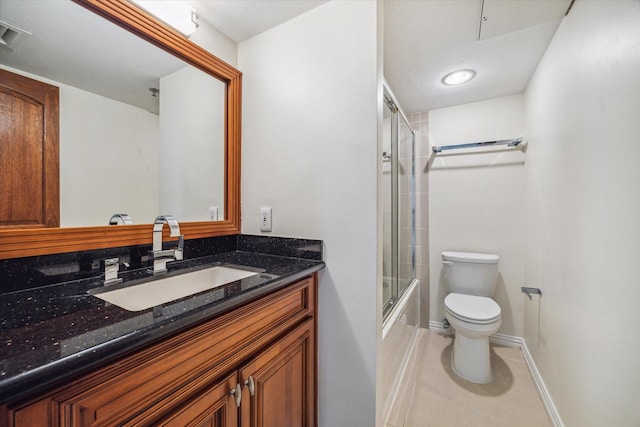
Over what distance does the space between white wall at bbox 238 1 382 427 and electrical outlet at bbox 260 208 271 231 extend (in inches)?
2.0

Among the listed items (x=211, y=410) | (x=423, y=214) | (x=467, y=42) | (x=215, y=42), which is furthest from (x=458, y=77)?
(x=211, y=410)

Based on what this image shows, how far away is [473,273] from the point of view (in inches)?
82.4

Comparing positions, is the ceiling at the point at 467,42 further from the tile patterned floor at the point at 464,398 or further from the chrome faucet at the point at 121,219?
the tile patterned floor at the point at 464,398

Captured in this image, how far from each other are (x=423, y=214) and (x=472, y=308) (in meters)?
0.93

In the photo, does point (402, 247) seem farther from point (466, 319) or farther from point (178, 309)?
point (178, 309)

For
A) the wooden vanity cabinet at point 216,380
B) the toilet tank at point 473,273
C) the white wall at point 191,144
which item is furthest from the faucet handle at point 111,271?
the toilet tank at point 473,273

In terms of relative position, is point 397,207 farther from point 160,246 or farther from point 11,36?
point 11,36

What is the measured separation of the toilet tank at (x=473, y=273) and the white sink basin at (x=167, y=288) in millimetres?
1815

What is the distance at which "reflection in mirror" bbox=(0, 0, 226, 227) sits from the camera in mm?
874

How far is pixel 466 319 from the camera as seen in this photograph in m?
1.69

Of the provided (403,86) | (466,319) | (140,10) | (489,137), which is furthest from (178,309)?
(489,137)

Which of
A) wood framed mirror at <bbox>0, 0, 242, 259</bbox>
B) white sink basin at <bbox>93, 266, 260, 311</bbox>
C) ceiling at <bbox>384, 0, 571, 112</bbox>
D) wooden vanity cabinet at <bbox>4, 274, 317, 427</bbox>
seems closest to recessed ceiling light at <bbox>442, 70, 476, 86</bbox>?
ceiling at <bbox>384, 0, 571, 112</bbox>

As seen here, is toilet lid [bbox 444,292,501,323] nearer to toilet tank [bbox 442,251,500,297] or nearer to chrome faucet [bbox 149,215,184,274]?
toilet tank [bbox 442,251,500,297]

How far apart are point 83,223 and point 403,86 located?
2157mm
